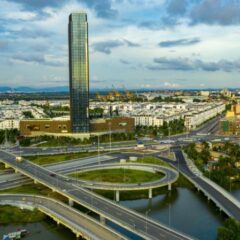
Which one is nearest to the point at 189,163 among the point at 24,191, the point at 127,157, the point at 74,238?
the point at 127,157

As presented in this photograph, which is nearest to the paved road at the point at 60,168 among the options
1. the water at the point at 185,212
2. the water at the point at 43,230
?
the water at the point at 43,230

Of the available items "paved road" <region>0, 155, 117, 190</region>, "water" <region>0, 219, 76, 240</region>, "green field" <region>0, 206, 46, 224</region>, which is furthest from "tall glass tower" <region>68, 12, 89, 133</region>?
"water" <region>0, 219, 76, 240</region>

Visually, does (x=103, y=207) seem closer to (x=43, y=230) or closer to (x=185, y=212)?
(x=43, y=230)

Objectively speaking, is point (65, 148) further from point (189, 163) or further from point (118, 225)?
point (118, 225)

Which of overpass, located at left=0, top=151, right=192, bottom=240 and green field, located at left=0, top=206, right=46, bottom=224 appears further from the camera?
green field, located at left=0, top=206, right=46, bottom=224

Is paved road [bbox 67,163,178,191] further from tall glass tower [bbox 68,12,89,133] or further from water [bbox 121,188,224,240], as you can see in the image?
tall glass tower [bbox 68,12,89,133]

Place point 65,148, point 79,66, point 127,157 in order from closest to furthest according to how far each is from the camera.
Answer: point 127,157
point 65,148
point 79,66

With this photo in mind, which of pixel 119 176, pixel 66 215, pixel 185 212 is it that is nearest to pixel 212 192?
pixel 185 212

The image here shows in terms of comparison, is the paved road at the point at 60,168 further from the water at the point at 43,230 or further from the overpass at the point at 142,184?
the water at the point at 43,230
